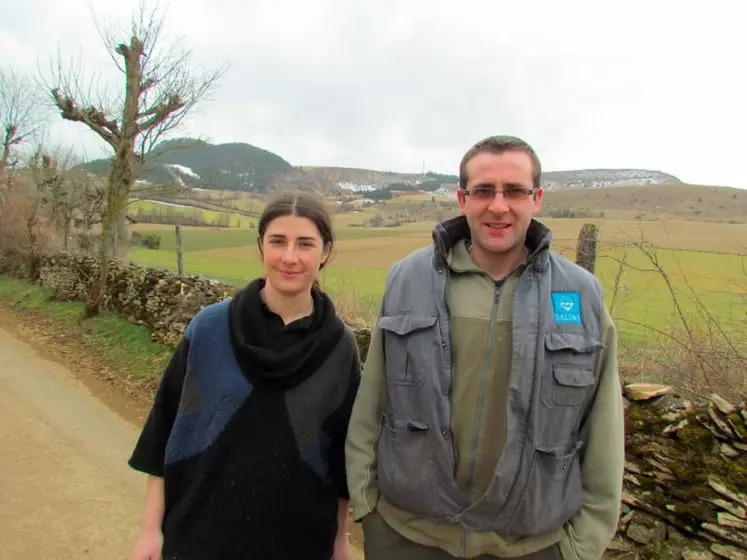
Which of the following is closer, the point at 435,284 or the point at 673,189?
the point at 435,284

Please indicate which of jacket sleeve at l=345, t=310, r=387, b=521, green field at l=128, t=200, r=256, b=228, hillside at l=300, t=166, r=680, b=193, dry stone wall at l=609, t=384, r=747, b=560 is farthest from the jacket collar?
hillside at l=300, t=166, r=680, b=193

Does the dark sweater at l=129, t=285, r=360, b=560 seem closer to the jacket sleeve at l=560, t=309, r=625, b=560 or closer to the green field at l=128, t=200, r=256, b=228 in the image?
the jacket sleeve at l=560, t=309, r=625, b=560

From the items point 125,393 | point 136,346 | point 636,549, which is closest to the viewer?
point 636,549

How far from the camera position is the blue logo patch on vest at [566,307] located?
5.64 ft

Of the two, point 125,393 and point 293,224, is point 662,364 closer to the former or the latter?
point 293,224

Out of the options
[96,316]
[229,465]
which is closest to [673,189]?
[96,316]

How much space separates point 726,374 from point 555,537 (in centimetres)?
299

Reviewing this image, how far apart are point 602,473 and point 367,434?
31.5 inches

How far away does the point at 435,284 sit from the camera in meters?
1.80

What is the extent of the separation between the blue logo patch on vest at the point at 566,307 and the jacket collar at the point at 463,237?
0.12 meters

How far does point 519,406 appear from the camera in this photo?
5.43 ft

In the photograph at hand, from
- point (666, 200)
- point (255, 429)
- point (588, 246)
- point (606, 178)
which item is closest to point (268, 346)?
point (255, 429)

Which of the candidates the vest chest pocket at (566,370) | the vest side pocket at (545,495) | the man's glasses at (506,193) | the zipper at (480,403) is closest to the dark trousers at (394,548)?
the vest side pocket at (545,495)

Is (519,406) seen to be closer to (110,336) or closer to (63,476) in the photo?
(63,476)
